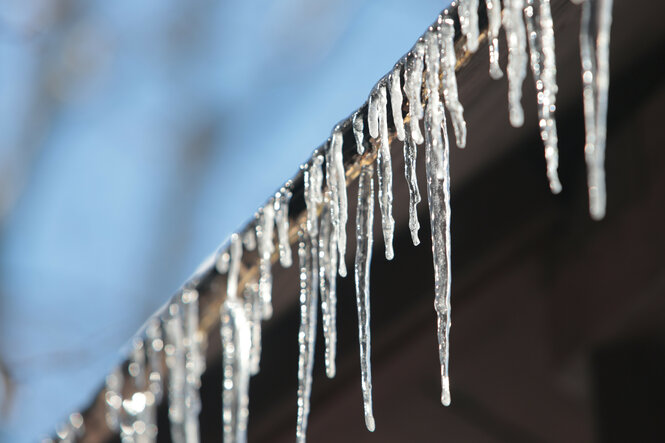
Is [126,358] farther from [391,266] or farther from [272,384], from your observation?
[391,266]

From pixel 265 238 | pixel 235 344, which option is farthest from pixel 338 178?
pixel 235 344

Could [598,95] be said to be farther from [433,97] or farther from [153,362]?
[153,362]

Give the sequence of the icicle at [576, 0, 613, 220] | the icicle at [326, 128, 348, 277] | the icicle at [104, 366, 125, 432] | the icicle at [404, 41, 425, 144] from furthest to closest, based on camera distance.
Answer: the icicle at [104, 366, 125, 432] < the icicle at [326, 128, 348, 277] < the icicle at [404, 41, 425, 144] < the icicle at [576, 0, 613, 220]

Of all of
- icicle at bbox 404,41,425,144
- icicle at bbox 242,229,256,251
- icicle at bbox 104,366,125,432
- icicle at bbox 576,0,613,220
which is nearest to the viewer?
icicle at bbox 576,0,613,220

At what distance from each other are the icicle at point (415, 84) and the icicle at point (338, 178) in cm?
11

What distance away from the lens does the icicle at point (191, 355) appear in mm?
1256

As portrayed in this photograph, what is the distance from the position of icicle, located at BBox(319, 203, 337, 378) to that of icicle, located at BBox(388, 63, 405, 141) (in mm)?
191

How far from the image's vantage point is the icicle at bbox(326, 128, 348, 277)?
1081 millimetres

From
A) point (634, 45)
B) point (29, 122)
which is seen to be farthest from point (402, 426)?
point (29, 122)

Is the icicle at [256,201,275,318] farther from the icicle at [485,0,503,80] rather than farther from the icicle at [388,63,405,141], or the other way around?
the icicle at [485,0,503,80]

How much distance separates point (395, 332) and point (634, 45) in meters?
0.80

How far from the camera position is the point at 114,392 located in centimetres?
137

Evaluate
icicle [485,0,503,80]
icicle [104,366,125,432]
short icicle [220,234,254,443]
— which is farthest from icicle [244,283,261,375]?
icicle [485,0,503,80]

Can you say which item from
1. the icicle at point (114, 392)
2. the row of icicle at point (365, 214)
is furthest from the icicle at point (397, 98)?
the icicle at point (114, 392)
